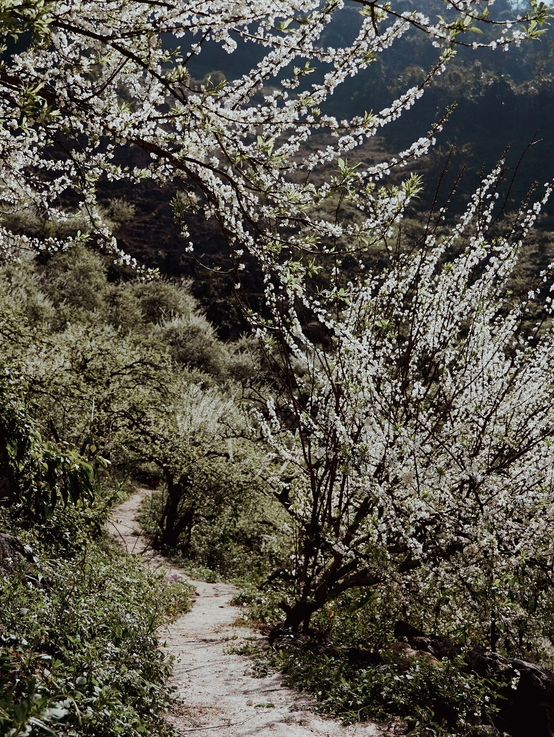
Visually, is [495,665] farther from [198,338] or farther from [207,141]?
[198,338]

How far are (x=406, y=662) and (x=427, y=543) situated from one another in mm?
1368

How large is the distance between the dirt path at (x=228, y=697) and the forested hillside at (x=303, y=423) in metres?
0.04

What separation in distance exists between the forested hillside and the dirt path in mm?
42

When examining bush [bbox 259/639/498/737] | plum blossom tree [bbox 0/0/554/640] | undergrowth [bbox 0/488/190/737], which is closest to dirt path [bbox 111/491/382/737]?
bush [bbox 259/639/498/737]

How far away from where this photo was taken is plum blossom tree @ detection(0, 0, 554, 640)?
3174 mm

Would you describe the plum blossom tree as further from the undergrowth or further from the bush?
the undergrowth

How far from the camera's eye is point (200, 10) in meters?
3.22

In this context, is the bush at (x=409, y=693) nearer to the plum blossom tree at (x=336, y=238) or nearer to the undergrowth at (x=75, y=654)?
the plum blossom tree at (x=336, y=238)

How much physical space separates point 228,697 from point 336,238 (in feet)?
15.8

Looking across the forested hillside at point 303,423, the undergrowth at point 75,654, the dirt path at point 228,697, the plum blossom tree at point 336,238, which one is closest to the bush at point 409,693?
the forested hillside at point 303,423

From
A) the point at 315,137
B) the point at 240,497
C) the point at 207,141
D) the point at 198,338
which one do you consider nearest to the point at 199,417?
the point at 240,497

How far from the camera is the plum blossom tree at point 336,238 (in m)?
3.17

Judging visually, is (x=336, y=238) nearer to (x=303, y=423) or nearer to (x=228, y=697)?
(x=303, y=423)

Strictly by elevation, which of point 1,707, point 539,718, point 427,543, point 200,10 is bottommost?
point 539,718
